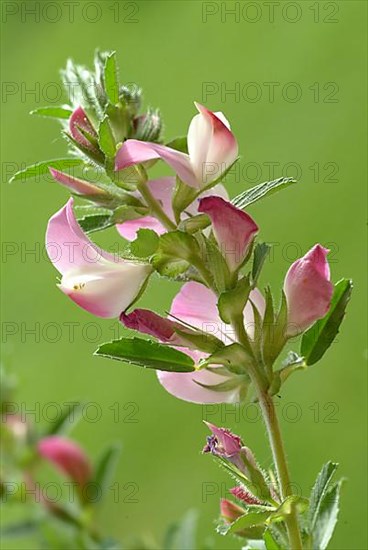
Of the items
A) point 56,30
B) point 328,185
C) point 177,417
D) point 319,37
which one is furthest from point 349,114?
point 56,30

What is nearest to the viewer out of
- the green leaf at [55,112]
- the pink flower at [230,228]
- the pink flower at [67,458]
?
the pink flower at [230,228]

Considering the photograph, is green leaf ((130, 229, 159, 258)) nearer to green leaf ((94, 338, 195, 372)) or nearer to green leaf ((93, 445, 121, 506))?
green leaf ((94, 338, 195, 372))

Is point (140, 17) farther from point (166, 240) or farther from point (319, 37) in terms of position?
point (166, 240)

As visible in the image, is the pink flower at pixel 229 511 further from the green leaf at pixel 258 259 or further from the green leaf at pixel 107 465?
the green leaf at pixel 107 465

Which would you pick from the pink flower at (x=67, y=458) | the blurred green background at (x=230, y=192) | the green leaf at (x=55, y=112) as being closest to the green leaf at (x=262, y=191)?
the green leaf at (x=55, y=112)

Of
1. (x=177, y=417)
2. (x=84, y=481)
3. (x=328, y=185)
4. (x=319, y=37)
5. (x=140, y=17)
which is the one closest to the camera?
(x=84, y=481)

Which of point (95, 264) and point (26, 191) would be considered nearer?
point (95, 264)

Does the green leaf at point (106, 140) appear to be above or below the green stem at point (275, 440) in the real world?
above
